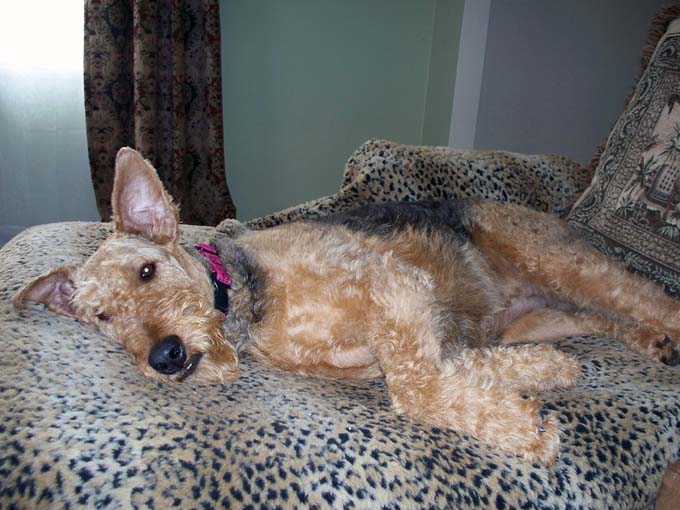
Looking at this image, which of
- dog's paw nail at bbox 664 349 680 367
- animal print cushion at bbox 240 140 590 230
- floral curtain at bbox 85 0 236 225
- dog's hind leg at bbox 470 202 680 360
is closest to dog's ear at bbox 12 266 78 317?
animal print cushion at bbox 240 140 590 230

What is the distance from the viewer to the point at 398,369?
5.78 ft

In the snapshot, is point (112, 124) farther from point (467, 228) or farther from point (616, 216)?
point (616, 216)

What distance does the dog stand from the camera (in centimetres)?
166

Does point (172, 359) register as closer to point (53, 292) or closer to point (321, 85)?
point (53, 292)

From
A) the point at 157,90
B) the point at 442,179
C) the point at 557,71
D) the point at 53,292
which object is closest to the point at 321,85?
the point at 157,90

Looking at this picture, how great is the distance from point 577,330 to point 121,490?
7.07 ft

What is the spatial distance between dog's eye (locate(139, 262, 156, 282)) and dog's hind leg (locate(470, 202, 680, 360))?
1.68m

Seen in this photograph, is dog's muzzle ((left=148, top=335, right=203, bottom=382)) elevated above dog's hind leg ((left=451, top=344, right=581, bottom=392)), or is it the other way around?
dog's muzzle ((left=148, top=335, right=203, bottom=382))

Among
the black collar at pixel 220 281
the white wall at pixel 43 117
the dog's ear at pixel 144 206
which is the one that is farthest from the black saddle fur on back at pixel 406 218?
the white wall at pixel 43 117

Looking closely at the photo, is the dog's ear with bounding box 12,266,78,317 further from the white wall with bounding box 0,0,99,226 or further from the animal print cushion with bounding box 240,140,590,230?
the white wall with bounding box 0,0,99,226

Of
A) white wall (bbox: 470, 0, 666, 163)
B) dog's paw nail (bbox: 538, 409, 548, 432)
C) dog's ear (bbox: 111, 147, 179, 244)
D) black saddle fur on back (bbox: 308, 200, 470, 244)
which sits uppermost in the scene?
white wall (bbox: 470, 0, 666, 163)

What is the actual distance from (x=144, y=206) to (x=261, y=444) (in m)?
1.25

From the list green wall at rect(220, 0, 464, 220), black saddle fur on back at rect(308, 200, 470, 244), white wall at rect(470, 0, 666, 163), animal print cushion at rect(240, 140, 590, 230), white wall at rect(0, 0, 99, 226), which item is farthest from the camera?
green wall at rect(220, 0, 464, 220)

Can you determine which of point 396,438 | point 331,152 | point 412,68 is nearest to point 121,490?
point 396,438
